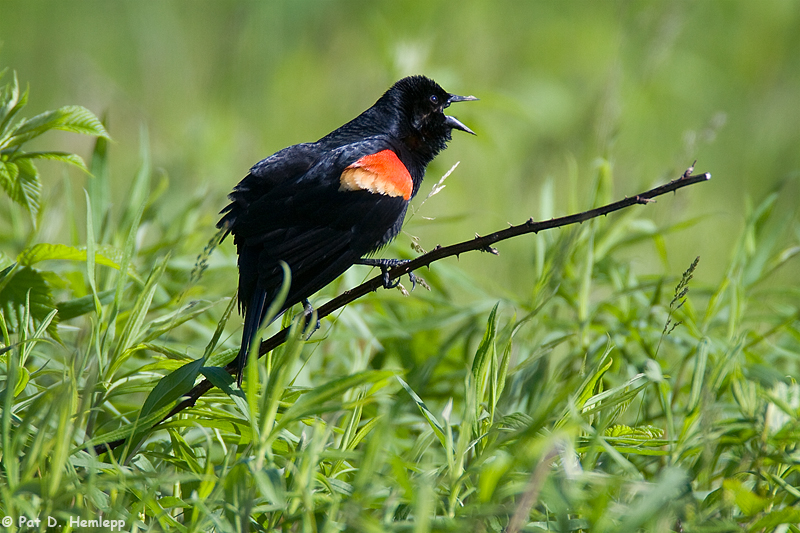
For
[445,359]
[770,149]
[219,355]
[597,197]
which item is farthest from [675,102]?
[219,355]

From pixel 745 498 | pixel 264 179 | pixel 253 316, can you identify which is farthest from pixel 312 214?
pixel 745 498

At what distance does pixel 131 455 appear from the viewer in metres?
1.68

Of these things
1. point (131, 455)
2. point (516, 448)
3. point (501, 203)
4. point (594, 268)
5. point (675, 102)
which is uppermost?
point (675, 102)

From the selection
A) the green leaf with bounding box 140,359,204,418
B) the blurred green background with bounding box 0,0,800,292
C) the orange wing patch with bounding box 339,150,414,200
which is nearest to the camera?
the green leaf with bounding box 140,359,204,418

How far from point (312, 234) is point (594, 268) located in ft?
4.41

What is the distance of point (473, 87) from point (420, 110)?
316cm

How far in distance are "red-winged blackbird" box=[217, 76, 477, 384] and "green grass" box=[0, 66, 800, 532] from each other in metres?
0.17

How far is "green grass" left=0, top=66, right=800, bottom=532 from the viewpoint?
1372 mm

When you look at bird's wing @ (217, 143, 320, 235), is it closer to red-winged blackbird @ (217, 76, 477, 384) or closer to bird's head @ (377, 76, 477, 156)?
red-winged blackbird @ (217, 76, 477, 384)

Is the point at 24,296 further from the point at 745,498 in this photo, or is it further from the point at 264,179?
the point at 745,498

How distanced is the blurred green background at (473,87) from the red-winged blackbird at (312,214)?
217 centimetres

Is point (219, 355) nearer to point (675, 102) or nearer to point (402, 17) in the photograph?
point (402, 17)

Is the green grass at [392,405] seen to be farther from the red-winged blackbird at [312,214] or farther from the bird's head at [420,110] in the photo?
the bird's head at [420,110]

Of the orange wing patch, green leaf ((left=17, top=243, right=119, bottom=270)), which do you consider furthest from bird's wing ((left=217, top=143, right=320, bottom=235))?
green leaf ((left=17, top=243, right=119, bottom=270))
